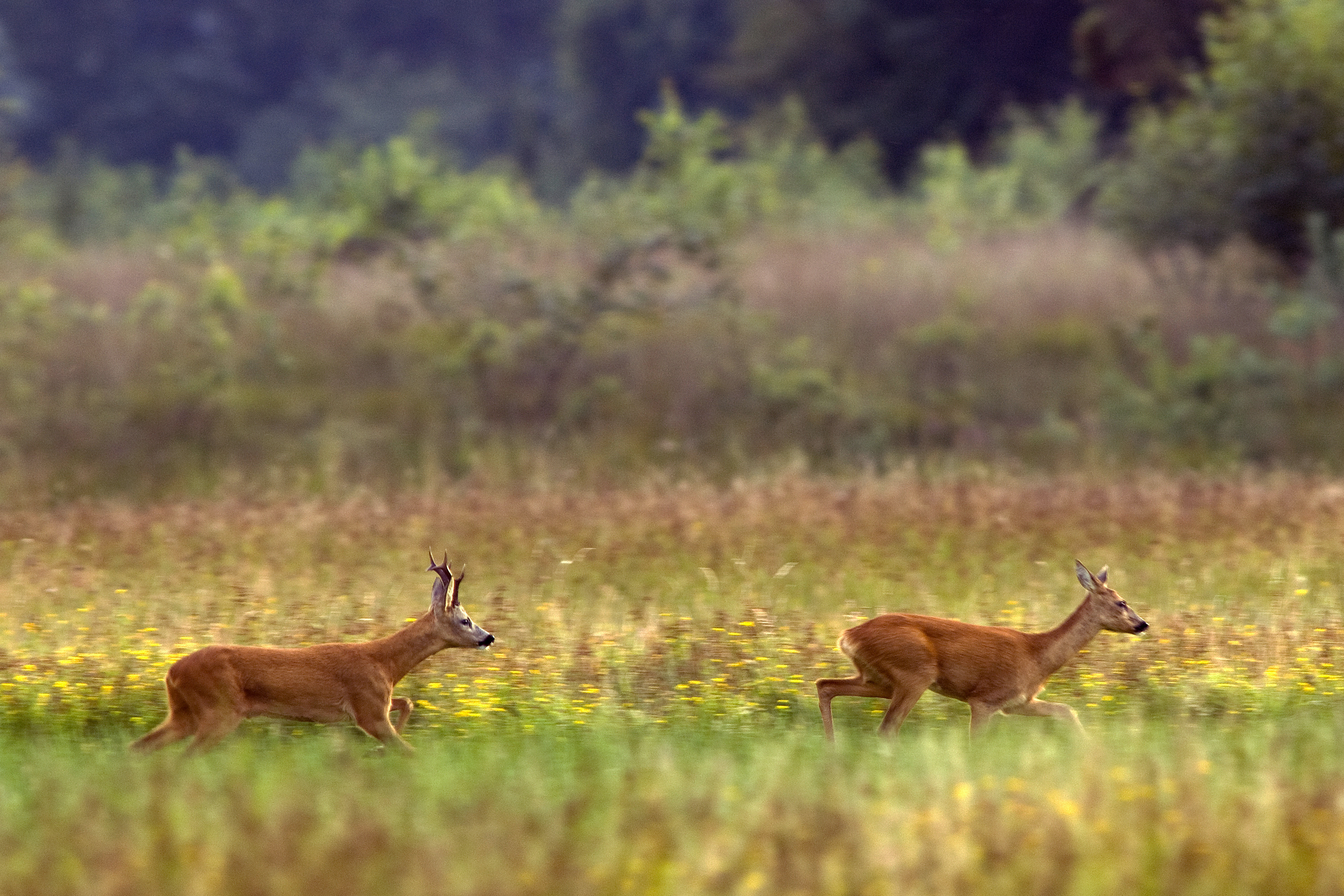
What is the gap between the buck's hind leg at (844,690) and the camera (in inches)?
305

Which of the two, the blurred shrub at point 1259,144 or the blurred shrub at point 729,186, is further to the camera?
the blurred shrub at point 729,186

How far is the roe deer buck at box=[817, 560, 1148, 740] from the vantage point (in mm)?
7520

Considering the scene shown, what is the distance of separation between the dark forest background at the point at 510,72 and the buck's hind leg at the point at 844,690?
89.5ft

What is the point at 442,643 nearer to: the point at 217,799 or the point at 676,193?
the point at 217,799

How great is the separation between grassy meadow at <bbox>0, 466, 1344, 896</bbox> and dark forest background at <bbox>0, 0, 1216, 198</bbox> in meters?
22.3

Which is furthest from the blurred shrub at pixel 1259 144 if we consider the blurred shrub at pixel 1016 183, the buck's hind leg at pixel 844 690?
the buck's hind leg at pixel 844 690

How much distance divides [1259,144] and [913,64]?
17.5 metres

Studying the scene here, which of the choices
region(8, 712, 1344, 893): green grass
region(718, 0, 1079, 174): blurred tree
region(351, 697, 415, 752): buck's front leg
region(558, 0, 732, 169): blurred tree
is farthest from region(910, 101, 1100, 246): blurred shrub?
region(8, 712, 1344, 893): green grass

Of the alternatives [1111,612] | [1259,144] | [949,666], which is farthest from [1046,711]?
[1259,144]

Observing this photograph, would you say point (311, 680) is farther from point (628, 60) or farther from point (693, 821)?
point (628, 60)

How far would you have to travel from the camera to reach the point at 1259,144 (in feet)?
65.9

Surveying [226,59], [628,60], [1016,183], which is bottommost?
[1016,183]

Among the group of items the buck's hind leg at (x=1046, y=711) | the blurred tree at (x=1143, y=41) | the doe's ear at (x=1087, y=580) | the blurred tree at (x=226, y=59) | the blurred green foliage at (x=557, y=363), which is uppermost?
the blurred tree at (x=226, y=59)

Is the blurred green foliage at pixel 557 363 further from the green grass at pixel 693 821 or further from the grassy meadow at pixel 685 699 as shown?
the green grass at pixel 693 821
